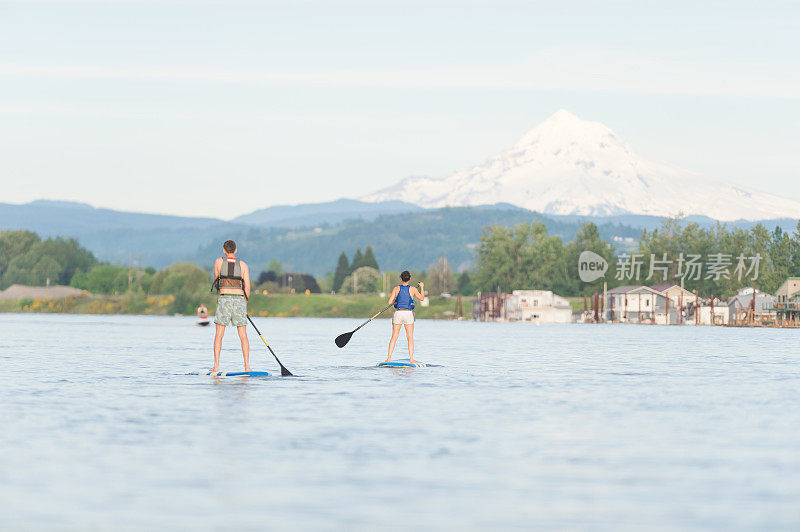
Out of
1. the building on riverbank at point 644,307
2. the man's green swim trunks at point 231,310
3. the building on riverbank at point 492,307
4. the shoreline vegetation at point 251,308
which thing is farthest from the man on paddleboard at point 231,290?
the shoreline vegetation at point 251,308

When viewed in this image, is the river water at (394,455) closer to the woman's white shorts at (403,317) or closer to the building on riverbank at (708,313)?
the woman's white shorts at (403,317)

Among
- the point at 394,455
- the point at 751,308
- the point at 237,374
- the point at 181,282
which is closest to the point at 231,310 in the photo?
the point at 237,374

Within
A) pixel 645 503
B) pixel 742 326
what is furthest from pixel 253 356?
pixel 742 326

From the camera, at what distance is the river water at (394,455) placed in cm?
997

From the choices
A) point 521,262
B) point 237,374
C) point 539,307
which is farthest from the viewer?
point 521,262

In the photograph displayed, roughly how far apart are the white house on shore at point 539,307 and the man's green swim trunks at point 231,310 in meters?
143

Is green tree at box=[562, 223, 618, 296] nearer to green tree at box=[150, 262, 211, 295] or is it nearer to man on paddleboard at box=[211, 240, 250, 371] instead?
green tree at box=[150, 262, 211, 295]

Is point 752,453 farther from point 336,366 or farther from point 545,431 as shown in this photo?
point 336,366

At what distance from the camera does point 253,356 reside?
38.0 m

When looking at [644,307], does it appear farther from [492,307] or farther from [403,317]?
[403,317]

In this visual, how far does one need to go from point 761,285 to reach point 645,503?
16284 centimetres

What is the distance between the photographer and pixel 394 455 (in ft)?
43.7

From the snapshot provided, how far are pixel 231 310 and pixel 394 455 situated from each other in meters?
11.3

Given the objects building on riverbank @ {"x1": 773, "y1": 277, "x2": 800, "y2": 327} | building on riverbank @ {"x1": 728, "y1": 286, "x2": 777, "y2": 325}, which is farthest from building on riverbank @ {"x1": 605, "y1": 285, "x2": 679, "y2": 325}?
building on riverbank @ {"x1": 773, "y1": 277, "x2": 800, "y2": 327}
